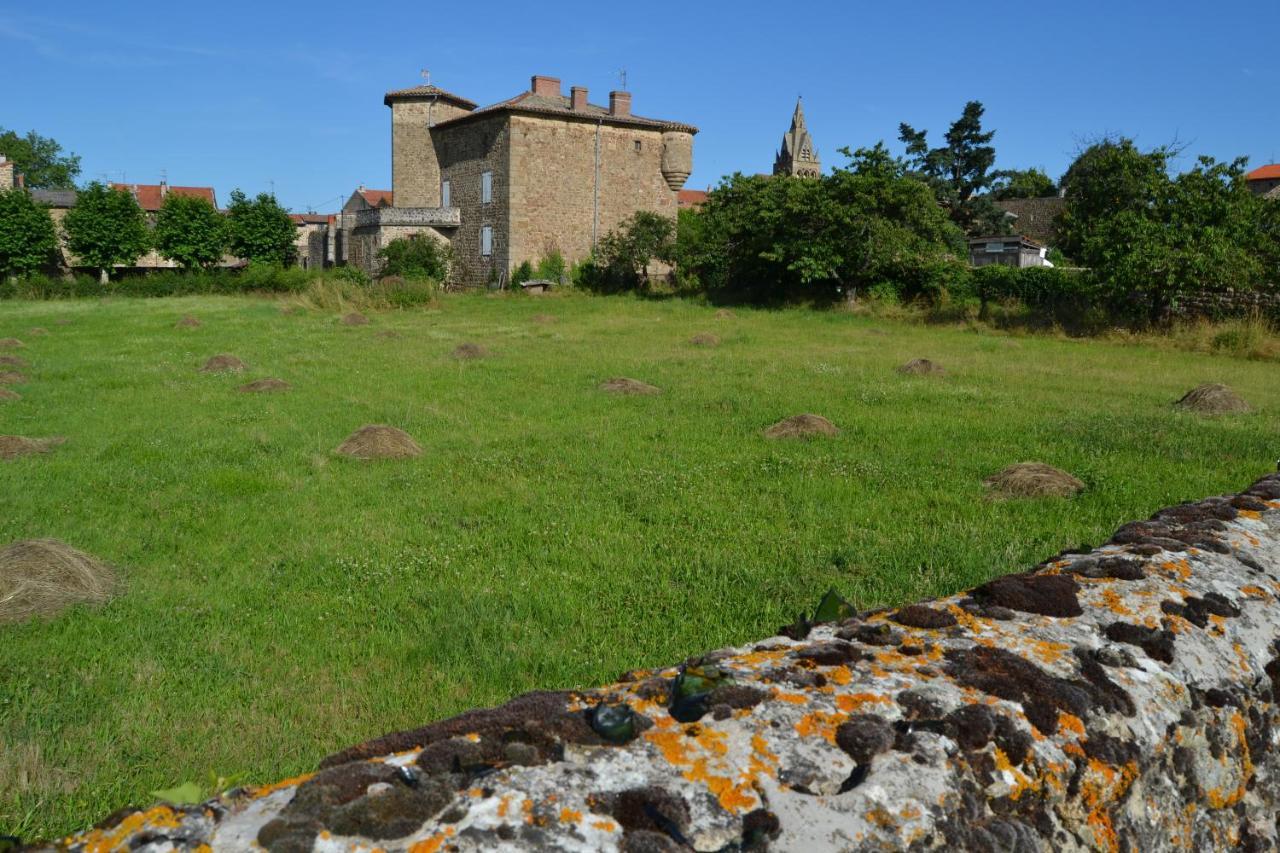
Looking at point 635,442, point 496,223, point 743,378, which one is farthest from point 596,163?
point 635,442

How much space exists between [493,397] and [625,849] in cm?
1390

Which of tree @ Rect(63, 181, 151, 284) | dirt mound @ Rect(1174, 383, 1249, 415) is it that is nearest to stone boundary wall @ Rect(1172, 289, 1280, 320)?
dirt mound @ Rect(1174, 383, 1249, 415)

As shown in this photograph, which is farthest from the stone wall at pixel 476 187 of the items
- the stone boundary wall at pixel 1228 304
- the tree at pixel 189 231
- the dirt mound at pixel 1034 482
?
the dirt mound at pixel 1034 482

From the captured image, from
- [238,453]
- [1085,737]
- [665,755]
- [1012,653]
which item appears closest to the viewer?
[665,755]

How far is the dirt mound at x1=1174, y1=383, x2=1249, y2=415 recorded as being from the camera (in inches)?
532

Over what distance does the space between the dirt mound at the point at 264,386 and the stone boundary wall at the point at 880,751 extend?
14.7 metres

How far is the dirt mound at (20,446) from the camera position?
34.0 ft

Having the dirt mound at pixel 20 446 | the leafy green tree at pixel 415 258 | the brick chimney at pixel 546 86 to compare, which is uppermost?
the brick chimney at pixel 546 86

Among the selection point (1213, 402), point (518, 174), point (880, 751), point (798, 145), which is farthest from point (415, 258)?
point (798, 145)

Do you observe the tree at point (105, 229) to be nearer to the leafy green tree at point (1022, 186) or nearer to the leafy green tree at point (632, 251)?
the leafy green tree at point (632, 251)

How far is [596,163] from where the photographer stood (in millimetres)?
46875

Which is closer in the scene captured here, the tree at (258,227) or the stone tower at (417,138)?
the stone tower at (417,138)

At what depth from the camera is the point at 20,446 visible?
10539 millimetres

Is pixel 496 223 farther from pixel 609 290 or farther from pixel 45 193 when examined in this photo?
pixel 45 193
